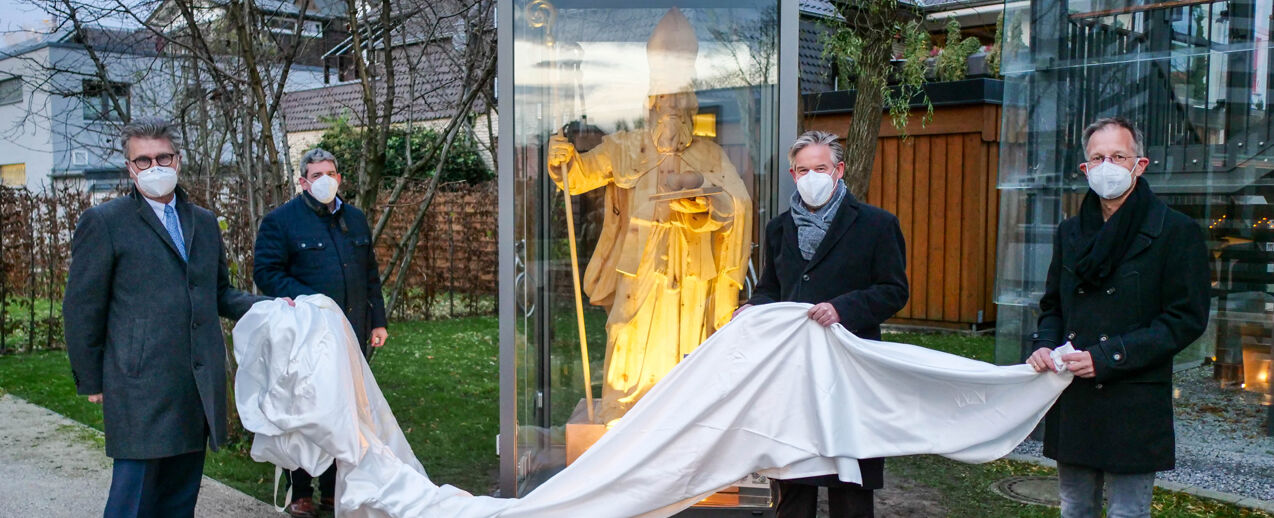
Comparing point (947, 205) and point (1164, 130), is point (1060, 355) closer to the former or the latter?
point (1164, 130)

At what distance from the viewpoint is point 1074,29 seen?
710 cm

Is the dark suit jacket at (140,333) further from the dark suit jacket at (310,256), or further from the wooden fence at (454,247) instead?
the wooden fence at (454,247)

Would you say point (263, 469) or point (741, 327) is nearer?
point (741, 327)

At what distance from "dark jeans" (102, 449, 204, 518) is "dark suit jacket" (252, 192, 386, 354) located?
104 centimetres

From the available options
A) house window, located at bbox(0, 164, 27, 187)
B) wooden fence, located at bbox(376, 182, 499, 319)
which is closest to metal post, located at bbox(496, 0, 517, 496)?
wooden fence, located at bbox(376, 182, 499, 319)

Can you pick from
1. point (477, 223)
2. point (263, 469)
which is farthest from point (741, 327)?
point (477, 223)

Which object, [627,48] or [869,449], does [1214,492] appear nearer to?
[869,449]

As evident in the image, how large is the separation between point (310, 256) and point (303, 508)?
1.21 metres

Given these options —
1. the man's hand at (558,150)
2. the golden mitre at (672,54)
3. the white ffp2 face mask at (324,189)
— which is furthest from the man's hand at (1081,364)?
the white ffp2 face mask at (324,189)

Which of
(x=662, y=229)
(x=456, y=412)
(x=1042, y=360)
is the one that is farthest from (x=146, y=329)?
(x=456, y=412)

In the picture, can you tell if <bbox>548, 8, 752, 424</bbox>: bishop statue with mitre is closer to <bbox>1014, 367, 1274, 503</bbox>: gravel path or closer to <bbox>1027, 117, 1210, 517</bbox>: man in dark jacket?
<bbox>1027, 117, 1210, 517</bbox>: man in dark jacket

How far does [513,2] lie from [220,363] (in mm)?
1995

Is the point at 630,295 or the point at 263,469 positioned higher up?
the point at 630,295

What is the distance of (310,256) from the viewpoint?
15.9 feet
